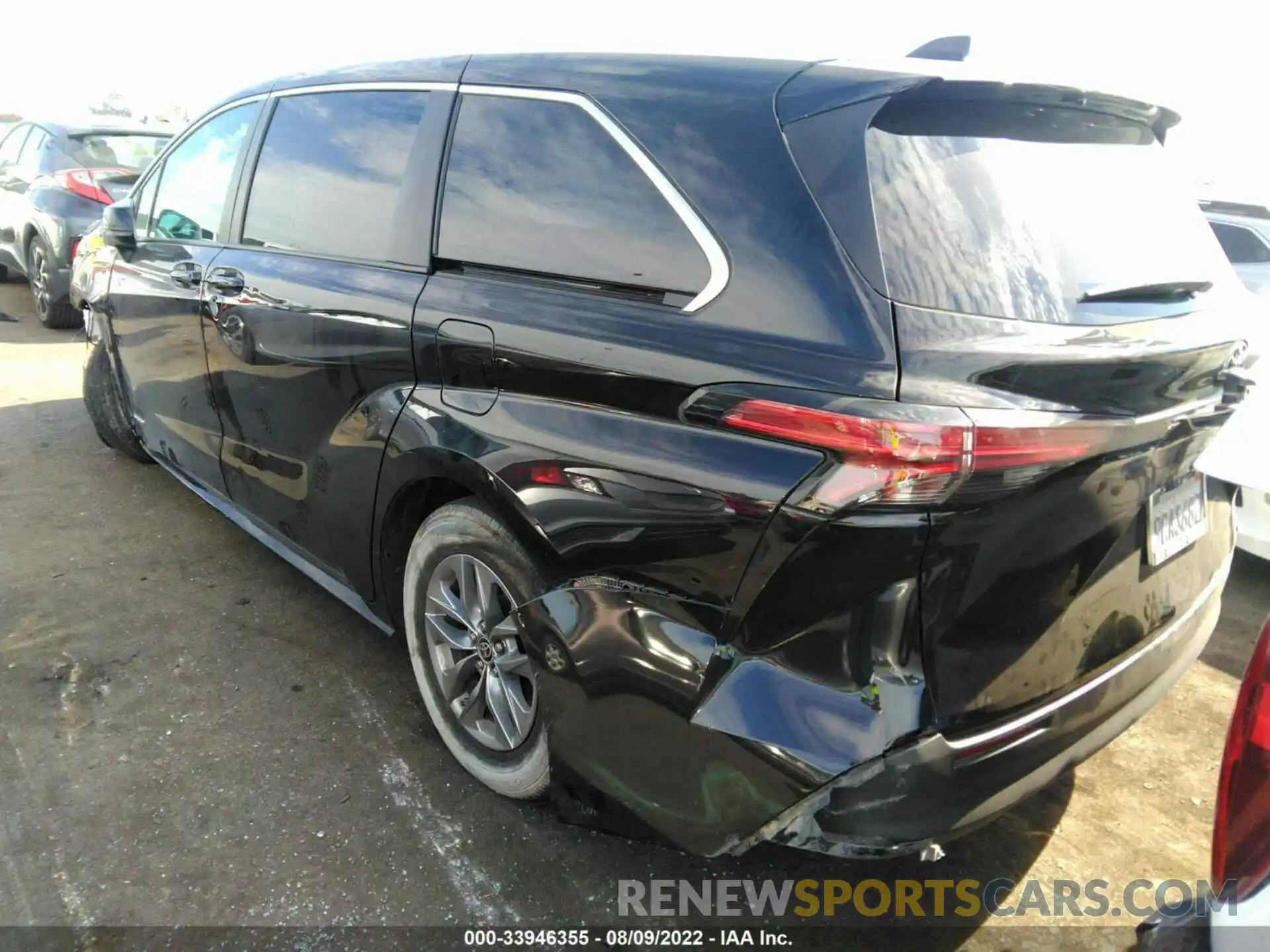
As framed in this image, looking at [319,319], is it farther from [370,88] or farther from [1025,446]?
[1025,446]

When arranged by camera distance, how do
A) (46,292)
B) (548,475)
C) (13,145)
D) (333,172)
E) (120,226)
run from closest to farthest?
1. (548,475)
2. (333,172)
3. (120,226)
4. (46,292)
5. (13,145)

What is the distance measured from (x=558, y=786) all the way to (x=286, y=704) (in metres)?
1.19

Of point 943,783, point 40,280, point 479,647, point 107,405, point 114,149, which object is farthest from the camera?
point 114,149

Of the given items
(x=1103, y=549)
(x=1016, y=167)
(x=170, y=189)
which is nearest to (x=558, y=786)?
Answer: (x=1103, y=549)

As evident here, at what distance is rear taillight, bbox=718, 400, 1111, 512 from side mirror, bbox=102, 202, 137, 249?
3.51 m

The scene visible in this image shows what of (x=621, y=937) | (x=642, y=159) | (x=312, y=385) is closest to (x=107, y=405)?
(x=312, y=385)

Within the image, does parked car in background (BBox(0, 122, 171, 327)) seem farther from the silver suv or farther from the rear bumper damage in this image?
the silver suv

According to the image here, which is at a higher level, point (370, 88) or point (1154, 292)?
point (370, 88)

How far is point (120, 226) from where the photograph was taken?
3.85m

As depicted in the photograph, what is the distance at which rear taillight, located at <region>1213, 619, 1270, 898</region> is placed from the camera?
1325 mm

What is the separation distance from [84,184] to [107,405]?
417 cm

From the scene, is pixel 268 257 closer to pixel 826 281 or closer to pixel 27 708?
pixel 27 708

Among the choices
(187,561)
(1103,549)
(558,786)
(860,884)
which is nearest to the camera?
(1103,549)

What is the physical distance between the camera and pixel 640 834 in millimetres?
1954
